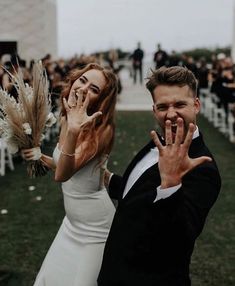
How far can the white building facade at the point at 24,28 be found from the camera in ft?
80.6

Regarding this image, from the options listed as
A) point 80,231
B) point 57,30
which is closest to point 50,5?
point 57,30

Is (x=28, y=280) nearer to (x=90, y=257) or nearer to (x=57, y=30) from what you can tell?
(x=90, y=257)

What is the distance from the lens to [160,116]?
7.09ft

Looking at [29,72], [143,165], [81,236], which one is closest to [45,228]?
[81,236]

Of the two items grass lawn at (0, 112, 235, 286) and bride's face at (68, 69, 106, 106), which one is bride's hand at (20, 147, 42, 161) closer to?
bride's face at (68, 69, 106, 106)

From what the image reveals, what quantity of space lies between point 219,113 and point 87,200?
14.8 metres

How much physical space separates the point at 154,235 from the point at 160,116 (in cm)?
43

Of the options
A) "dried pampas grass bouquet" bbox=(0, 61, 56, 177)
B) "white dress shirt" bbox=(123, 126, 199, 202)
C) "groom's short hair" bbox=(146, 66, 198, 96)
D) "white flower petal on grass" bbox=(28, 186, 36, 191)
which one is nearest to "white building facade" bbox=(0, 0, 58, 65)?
"white flower petal on grass" bbox=(28, 186, 36, 191)

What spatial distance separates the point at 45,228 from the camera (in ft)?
21.2

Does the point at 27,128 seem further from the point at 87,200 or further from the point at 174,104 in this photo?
the point at 174,104

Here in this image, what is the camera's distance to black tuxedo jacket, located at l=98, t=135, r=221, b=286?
1.96 metres

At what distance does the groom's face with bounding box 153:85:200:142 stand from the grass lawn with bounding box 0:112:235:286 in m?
Answer: 2.96

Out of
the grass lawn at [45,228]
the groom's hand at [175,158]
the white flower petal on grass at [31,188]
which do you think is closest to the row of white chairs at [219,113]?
the grass lawn at [45,228]

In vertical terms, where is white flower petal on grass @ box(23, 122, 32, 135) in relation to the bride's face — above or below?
below
